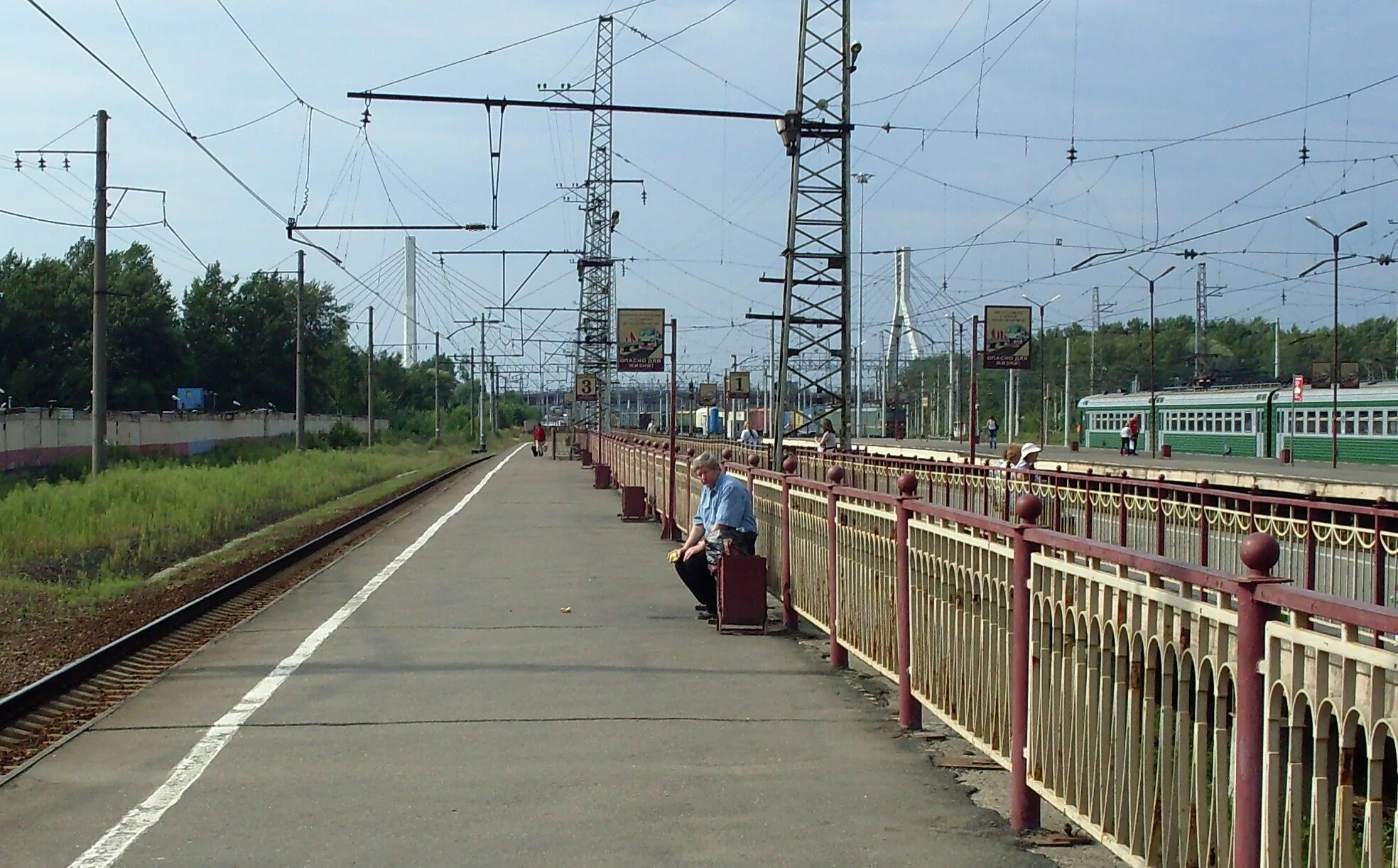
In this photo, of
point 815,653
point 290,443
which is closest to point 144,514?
point 815,653

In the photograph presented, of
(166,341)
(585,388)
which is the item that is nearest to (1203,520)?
(585,388)

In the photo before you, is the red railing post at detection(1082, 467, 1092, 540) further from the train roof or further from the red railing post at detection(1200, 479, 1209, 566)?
the train roof

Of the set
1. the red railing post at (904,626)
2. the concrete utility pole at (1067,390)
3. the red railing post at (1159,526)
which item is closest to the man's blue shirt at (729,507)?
the red railing post at (904,626)

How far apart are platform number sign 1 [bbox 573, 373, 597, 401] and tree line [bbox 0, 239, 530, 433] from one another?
64.4 feet

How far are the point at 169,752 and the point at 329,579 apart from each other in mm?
8608

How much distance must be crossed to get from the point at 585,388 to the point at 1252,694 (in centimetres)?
6000

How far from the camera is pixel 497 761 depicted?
7164 mm

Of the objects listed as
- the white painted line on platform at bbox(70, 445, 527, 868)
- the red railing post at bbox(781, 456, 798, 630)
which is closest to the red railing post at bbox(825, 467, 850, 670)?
the red railing post at bbox(781, 456, 798, 630)

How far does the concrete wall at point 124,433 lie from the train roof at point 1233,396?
3697 cm

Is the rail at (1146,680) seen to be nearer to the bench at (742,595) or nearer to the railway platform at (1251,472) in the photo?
the bench at (742,595)

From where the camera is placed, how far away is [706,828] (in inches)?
237

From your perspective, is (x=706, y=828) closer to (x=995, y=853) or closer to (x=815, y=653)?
(x=995, y=853)

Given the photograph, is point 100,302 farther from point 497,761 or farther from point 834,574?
point 497,761

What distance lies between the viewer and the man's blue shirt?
11828mm
